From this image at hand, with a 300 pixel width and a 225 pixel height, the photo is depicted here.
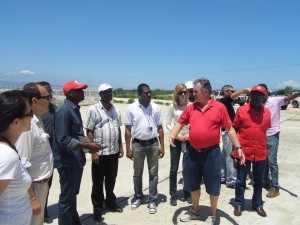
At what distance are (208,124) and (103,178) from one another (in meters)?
1.89

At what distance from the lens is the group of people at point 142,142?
3.27 meters

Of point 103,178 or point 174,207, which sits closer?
point 103,178

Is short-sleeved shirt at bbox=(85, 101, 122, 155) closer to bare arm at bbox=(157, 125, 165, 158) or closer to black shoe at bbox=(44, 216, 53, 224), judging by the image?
bare arm at bbox=(157, 125, 165, 158)

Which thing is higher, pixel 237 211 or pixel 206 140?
pixel 206 140

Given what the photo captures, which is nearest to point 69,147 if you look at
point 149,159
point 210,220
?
point 149,159

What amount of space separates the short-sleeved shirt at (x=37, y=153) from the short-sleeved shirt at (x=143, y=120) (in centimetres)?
181

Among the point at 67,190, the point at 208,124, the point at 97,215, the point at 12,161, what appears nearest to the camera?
the point at 12,161

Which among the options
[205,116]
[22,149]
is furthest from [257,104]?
[22,149]

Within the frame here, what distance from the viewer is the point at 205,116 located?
4.13 metres

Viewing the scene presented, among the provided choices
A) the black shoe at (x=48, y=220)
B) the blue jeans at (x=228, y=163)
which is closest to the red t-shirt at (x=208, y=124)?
the blue jeans at (x=228, y=163)

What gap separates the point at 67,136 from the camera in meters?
3.62

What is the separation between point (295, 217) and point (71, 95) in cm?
379

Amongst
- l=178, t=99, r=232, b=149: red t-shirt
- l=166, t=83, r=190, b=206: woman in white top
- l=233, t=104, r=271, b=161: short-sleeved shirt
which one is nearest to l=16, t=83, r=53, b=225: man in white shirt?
l=178, t=99, r=232, b=149: red t-shirt

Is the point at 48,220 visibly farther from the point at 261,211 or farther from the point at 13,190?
the point at 261,211
